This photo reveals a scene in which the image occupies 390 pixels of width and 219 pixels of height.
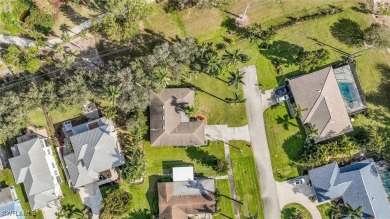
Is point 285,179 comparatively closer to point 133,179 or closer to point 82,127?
point 133,179

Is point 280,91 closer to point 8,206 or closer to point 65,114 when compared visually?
point 65,114

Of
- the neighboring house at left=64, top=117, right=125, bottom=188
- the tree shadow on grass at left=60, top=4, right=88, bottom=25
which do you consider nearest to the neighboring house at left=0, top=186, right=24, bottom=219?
the neighboring house at left=64, top=117, right=125, bottom=188

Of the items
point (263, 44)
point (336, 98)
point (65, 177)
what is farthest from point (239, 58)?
point (65, 177)

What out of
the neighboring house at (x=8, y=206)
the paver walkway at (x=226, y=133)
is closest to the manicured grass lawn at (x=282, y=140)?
the paver walkway at (x=226, y=133)

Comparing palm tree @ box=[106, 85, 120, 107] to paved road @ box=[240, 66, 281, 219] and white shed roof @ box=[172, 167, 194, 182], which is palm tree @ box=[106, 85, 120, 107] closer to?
white shed roof @ box=[172, 167, 194, 182]

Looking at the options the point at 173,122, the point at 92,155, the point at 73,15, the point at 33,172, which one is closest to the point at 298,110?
the point at 173,122
